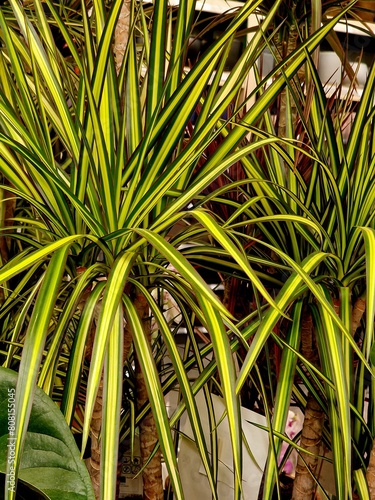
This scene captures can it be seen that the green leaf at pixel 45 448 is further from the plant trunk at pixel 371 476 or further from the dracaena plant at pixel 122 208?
the plant trunk at pixel 371 476

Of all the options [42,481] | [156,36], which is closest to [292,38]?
[156,36]

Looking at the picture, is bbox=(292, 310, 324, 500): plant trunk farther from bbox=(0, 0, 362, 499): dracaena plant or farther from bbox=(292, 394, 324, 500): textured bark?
bbox=(0, 0, 362, 499): dracaena plant

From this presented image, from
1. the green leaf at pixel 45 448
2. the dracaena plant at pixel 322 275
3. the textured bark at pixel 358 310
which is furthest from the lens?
the textured bark at pixel 358 310

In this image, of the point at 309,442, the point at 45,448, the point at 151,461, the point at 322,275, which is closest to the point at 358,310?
the point at 322,275

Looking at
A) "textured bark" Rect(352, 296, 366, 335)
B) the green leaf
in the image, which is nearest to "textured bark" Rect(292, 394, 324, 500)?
"textured bark" Rect(352, 296, 366, 335)

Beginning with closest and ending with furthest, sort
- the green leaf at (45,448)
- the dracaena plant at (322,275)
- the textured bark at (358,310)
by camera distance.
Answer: the green leaf at (45,448) → the dracaena plant at (322,275) → the textured bark at (358,310)

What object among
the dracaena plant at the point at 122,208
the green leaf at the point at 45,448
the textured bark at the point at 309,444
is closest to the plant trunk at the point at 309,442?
the textured bark at the point at 309,444

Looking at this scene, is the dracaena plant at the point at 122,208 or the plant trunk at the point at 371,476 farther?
the plant trunk at the point at 371,476

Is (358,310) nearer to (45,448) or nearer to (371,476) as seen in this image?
(371,476)

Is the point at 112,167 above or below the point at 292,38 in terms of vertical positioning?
below

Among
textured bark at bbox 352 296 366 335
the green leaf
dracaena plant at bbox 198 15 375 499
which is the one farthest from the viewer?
textured bark at bbox 352 296 366 335

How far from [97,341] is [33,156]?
0.22 m

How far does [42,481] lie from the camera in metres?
0.51

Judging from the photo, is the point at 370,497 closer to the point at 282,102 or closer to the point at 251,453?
the point at 251,453
